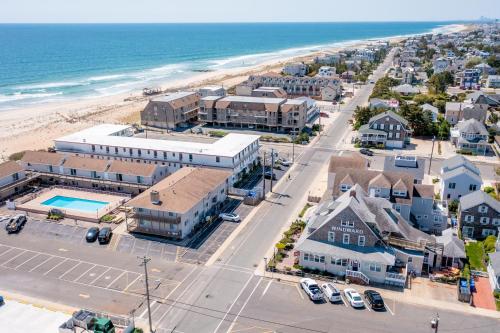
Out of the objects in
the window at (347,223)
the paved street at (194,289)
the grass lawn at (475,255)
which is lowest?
the grass lawn at (475,255)

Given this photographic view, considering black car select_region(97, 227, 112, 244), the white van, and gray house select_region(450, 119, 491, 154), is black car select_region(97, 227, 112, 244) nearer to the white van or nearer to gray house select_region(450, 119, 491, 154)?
the white van

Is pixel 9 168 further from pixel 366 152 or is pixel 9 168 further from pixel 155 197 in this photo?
pixel 366 152

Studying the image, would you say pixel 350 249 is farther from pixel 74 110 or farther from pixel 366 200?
pixel 74 110

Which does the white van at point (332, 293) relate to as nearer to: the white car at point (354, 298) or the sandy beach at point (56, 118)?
the white car at point (354, 298)

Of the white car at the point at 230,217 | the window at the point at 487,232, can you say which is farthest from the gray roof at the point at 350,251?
the window at the point at 487,232

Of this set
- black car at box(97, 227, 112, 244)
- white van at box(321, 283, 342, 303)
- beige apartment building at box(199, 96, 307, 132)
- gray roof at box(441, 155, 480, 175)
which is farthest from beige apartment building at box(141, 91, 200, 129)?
white van at box(321, 283, 342, 303)
